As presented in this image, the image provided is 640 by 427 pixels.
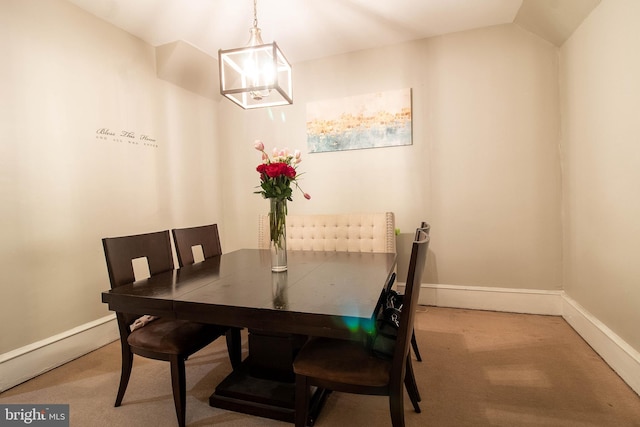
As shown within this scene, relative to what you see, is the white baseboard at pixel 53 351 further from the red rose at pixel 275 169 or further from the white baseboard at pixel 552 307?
the white baseboard at pixel 552 307

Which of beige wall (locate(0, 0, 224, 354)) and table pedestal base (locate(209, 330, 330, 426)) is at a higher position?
beige wall (locate(0, 0, 224, 354))

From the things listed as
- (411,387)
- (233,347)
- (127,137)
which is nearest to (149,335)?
(233,347)

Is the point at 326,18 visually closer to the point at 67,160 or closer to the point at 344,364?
the point at 67,160

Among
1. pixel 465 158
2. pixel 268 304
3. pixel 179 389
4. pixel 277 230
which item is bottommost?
pixel 179 389

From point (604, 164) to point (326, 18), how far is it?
7.77 ft

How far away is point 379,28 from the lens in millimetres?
2828

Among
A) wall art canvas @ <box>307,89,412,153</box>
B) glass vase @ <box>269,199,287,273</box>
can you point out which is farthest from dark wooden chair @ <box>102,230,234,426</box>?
wall art canvas @ <box>307,89,412,153</box>

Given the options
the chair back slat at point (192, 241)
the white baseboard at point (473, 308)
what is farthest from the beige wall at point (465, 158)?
the chair back slat at point (192, 241)

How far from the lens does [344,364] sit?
1.24 metres

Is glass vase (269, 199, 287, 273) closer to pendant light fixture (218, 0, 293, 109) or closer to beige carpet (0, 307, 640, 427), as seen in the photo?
pendant light fixture (218, 0, 293, 109)

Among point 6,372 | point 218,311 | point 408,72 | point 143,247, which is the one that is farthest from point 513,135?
point 6,372

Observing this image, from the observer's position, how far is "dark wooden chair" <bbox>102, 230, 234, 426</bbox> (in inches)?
57.4

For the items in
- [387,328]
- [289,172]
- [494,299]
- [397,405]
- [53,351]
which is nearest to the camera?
[397,405]

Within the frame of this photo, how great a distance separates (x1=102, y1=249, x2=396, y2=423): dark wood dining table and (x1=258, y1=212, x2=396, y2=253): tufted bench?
63 cm
